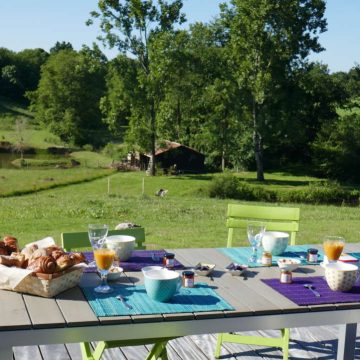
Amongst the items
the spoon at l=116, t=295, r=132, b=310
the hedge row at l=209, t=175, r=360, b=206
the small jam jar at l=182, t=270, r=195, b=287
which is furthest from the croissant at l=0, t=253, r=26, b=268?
the hedge row at l=209, t=175, r=360, b=206

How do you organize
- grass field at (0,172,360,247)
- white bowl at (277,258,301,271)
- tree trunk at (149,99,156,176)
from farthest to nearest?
1. tree trunk at (149,99,156,176)
2. grass field at (0,172,360,247)
3. white bowl at (277,258,301,271)

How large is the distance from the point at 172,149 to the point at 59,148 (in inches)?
846

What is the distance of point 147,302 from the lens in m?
2.47

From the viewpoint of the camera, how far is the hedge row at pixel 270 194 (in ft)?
78.4

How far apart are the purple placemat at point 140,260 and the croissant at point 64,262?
0.40m

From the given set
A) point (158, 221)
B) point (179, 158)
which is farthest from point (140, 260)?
point (179, 158)

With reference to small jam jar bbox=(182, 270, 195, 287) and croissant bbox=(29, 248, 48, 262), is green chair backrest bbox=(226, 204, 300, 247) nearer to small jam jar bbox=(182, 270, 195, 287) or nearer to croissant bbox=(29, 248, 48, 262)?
small jam jar bbox=(182, 270, 195, 287)

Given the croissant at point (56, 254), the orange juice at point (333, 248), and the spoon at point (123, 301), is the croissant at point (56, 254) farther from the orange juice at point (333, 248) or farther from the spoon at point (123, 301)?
the orange juice at point (333, 248)

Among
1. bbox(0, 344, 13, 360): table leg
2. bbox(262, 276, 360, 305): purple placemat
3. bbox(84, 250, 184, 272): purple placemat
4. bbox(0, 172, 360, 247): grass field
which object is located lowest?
bbox(0, 172, 360, 247): grass field

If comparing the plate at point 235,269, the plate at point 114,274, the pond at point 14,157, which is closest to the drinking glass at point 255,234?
the plate at point 235,269

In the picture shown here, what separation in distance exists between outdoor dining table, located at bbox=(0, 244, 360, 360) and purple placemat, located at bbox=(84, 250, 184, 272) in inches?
8.0

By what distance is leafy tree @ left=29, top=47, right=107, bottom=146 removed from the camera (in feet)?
201

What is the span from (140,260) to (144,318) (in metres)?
0.99

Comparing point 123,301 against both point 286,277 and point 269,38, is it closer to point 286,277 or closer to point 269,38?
point 286,277
